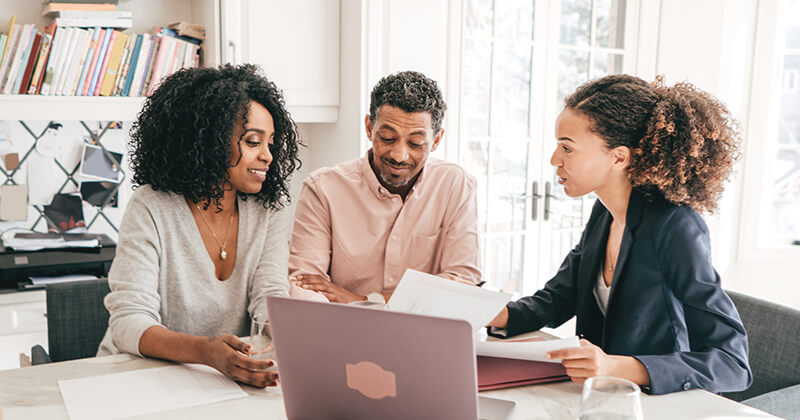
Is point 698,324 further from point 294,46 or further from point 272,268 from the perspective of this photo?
point 294,46

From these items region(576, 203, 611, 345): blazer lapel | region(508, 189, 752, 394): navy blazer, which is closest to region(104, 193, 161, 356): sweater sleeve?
region(508, 189, 752, 394): navy blazer

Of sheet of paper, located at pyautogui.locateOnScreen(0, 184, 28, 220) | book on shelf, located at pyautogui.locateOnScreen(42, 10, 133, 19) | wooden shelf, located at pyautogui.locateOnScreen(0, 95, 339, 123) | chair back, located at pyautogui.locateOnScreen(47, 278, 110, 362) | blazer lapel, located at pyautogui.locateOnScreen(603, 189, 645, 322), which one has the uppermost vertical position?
book on shelf, located at pyautogui.locateOnScreen(42, 10, 133, 19)

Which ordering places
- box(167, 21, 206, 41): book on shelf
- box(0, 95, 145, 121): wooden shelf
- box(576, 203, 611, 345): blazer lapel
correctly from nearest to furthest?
box(576, 203, 611, 345): blazer lapel < box(0, 95, 145, 121): wooden shelf < box(167, 21, 206, 41): book on shelf

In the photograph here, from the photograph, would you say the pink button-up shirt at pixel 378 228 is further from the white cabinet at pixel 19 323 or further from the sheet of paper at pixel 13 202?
the sheet of paper at pixel 13 202

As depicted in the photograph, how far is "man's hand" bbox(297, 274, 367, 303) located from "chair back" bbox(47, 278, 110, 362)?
525 mm

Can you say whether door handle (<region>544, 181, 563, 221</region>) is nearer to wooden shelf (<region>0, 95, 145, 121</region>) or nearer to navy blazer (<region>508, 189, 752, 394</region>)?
navy blazer (<region>508, 189, 752, 394</region>)

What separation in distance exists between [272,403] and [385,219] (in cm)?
91

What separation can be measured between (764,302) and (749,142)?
204 cm

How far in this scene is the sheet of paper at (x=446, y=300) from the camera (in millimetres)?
1196

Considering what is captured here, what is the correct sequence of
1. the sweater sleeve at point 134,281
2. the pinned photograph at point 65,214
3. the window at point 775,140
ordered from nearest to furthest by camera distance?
the sweater sleeve at point 134,281
the pinned photograph at point 65,214
the window at point 775,140

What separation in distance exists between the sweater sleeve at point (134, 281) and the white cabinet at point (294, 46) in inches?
46.8

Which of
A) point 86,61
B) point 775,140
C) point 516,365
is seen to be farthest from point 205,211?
point 775,140

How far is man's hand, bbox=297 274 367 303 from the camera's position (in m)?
1.77

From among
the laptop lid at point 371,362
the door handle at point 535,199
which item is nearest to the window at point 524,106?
the door handle at point 535,199
